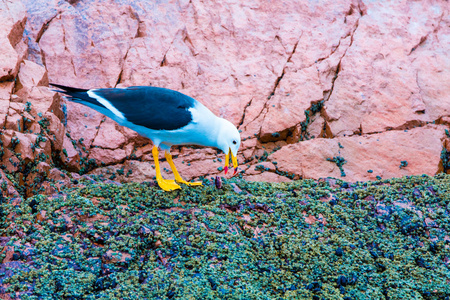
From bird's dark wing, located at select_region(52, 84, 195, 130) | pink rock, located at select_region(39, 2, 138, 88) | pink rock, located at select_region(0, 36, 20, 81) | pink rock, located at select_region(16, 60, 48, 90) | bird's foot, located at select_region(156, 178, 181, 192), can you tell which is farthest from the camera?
pink rock, located at select_region(39, 2, 138, 88)

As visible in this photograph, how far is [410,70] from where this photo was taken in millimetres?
7668

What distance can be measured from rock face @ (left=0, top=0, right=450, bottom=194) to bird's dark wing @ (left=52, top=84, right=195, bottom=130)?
1166 millimetres

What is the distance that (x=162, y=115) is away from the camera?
488cm

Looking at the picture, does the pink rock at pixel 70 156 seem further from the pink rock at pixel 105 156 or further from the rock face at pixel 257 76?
the pink rock at pixel 105 156

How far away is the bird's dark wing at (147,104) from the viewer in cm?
488

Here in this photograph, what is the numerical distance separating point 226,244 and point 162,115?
1.78 metres

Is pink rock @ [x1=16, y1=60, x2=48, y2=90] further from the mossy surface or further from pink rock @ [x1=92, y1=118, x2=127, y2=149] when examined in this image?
the mossy surface

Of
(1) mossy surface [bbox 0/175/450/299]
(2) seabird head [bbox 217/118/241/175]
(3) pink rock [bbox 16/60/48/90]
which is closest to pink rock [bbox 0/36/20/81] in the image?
(3) pink rock [bbox 16/60/48/90]

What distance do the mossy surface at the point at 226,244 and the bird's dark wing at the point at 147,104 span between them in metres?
0.87

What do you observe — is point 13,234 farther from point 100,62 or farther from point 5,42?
point 100,62

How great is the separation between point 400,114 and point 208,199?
13.7 ft

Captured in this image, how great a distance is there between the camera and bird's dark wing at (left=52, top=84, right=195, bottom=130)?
488 cm

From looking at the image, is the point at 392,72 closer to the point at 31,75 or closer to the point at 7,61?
the point at 31,75

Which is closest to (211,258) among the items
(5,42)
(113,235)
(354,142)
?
(113,235)
